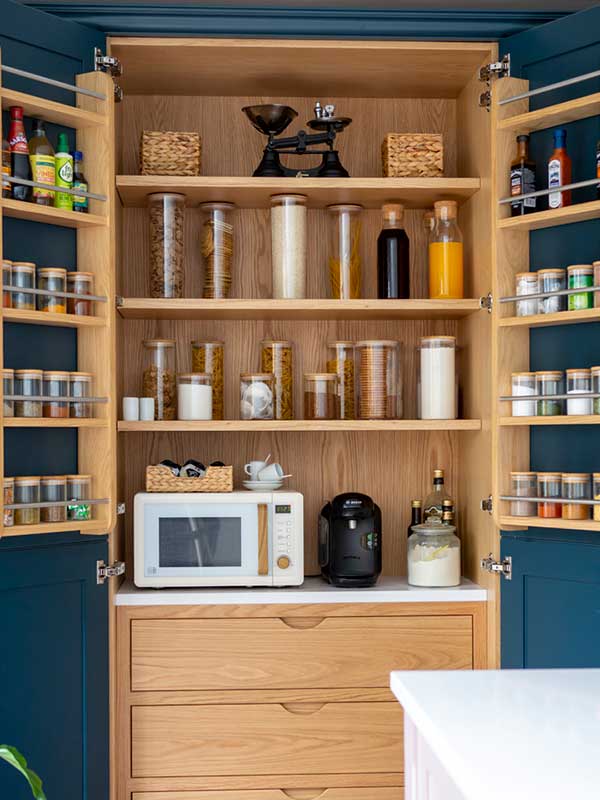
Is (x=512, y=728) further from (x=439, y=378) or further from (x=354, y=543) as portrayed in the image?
(x=439, y=378)

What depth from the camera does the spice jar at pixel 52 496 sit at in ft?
8.41

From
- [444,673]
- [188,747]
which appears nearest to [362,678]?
[188,747]

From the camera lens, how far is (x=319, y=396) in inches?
118

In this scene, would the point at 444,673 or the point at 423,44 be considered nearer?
the point at 444,673

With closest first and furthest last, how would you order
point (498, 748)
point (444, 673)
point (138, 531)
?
point (498, 748) → point (444, 673) → point (138, 531)

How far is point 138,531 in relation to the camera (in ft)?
9.43

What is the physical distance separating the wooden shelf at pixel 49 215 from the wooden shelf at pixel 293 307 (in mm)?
265

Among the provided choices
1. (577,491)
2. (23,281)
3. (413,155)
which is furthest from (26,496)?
(413,155)

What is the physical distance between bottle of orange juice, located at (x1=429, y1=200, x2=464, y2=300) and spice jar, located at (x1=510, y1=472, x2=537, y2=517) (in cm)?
61

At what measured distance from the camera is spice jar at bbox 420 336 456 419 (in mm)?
3000

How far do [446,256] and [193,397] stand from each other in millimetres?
880

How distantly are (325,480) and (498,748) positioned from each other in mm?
2032

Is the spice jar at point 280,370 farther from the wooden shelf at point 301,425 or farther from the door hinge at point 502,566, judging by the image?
the door hinge at point 502,566

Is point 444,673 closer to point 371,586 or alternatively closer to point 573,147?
point 371,586
